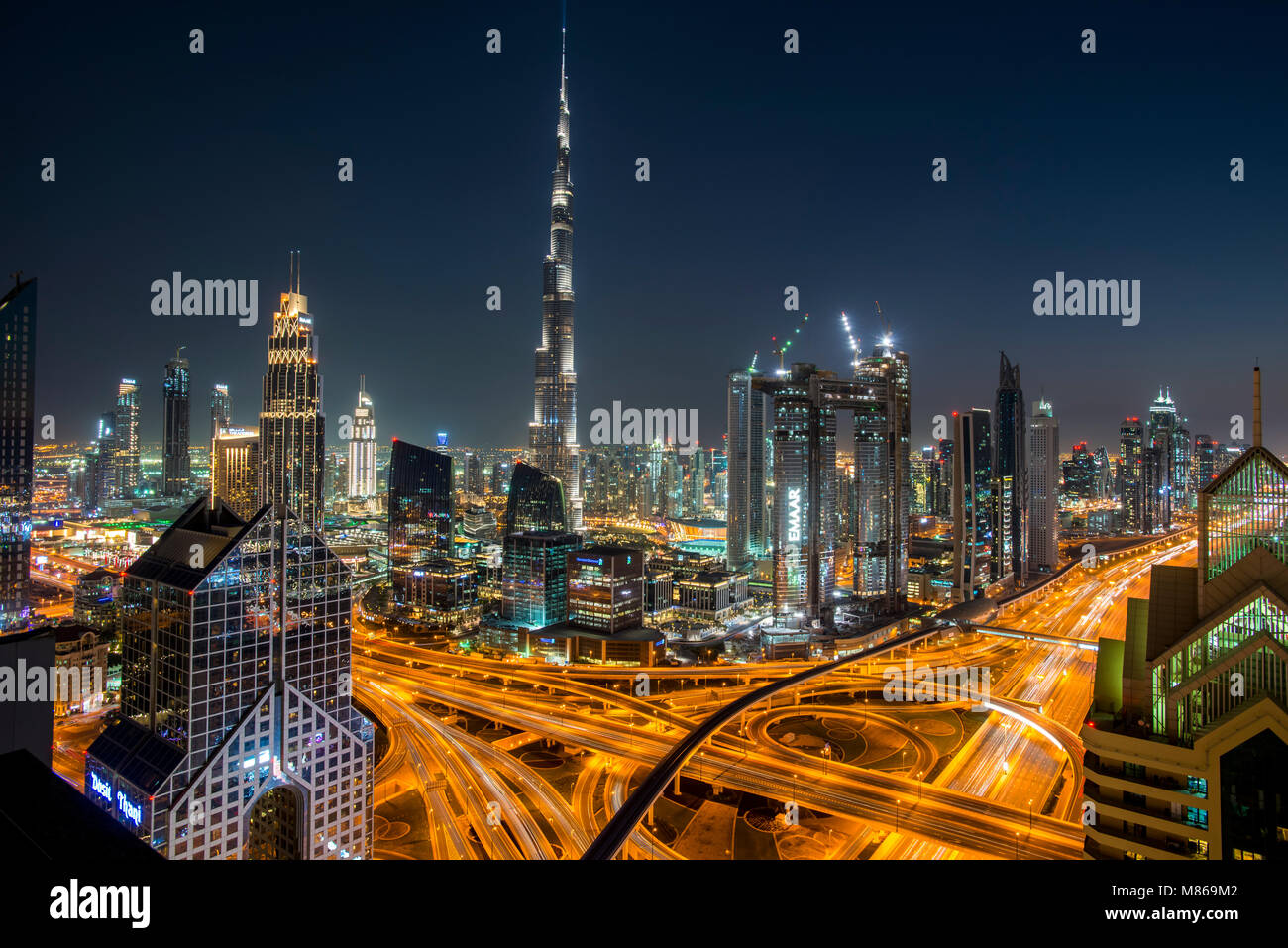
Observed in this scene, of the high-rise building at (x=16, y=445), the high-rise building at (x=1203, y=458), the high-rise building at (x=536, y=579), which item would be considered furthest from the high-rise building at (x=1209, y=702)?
the high-rise building at (x=1203, y=458)

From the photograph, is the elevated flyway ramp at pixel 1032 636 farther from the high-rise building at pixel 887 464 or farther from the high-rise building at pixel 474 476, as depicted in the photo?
the high-rise building at pixel 474 476

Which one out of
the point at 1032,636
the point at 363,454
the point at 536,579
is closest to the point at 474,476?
the point at 363,454

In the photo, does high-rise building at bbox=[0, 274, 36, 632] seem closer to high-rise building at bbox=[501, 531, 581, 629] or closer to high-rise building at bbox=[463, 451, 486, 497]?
high-rise building at bbox=[501, 531, 581, 629]

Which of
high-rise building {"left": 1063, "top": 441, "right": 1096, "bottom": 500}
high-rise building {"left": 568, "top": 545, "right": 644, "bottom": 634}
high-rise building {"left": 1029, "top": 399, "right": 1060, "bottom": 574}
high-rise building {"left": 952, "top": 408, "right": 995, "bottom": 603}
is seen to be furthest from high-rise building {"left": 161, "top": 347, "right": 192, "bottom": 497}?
high-rise building {"left": 1063, "top": 441, "right": 1096, "bottom": 500}

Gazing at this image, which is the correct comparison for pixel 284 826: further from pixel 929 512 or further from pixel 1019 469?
pixel 929 512

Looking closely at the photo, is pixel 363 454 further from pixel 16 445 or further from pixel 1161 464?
pixel 1161 464
